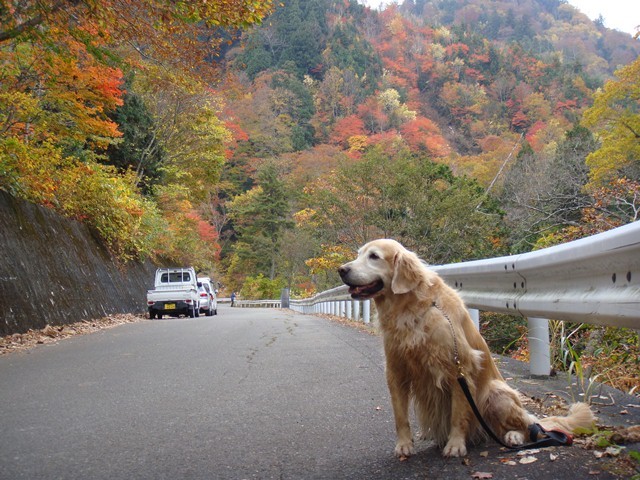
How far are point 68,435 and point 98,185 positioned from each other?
16562 mm

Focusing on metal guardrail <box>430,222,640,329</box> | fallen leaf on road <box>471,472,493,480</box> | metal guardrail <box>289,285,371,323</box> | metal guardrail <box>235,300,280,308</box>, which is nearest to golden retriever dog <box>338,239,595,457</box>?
fallen leaf on road <box>471,472,493,480</box>

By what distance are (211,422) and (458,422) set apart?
1.85m

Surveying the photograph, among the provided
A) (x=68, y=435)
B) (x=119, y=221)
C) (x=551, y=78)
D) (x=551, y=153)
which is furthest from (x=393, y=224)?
(x=551, y=78)

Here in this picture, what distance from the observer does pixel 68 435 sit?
3.71 metres

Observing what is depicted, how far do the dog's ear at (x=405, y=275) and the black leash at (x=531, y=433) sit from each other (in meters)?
0.26

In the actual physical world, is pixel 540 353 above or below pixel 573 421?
above

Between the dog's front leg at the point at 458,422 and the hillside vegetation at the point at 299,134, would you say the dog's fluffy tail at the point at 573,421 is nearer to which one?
the dog's front leg at the point at 458,422

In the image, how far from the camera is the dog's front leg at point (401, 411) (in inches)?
123

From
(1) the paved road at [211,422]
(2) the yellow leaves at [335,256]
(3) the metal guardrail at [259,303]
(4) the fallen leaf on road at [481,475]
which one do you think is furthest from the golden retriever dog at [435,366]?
(3) the metal guardrail at [259,303]

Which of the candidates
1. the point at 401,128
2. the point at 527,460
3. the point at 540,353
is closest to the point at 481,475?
the point at 527,460

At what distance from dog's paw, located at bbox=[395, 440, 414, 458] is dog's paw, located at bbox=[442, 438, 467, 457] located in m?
0.18

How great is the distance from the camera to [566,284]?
3.20 metres

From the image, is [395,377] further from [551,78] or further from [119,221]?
[551,78]

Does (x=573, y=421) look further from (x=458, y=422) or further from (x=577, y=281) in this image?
(x=577, y=281)
